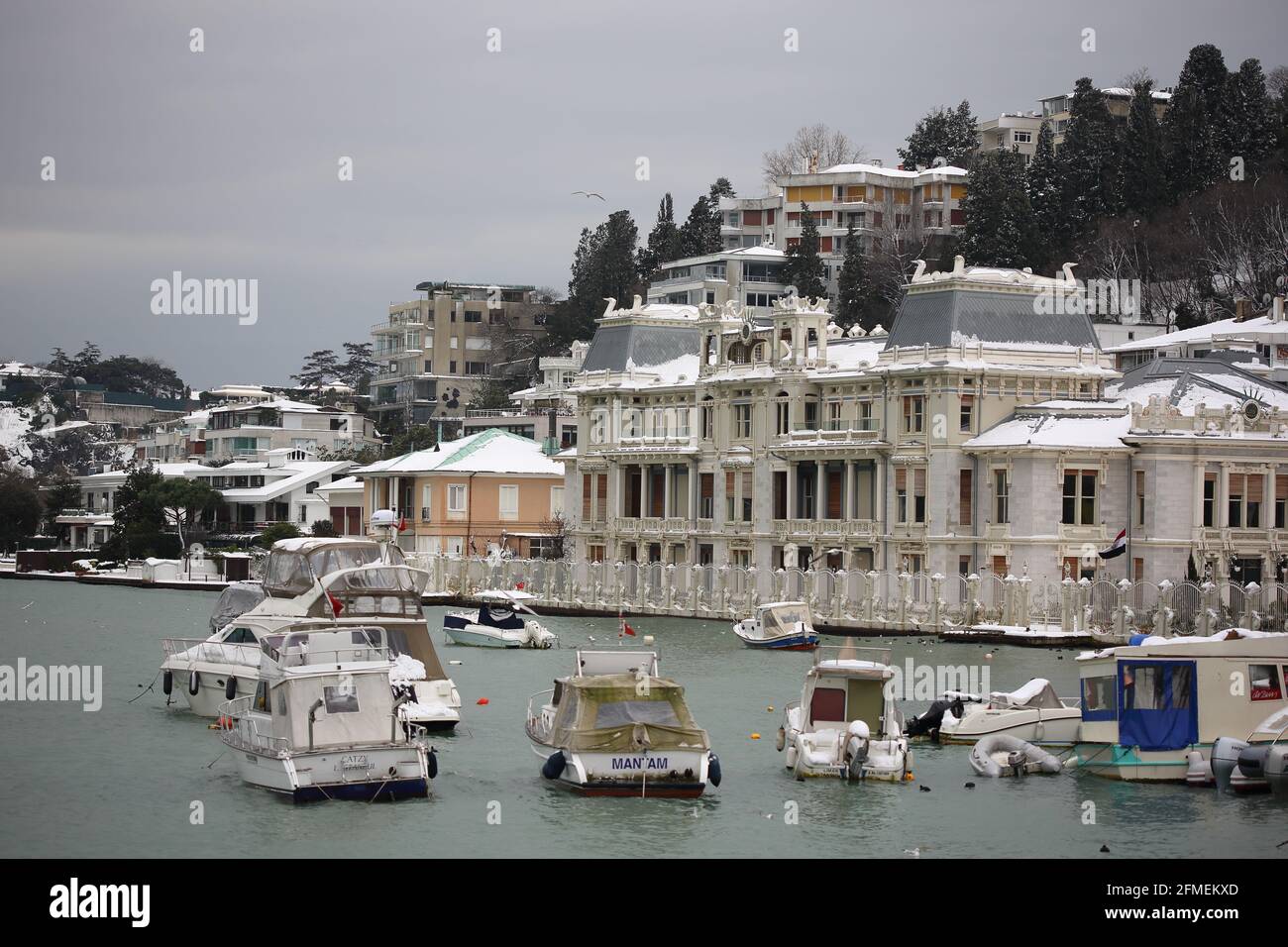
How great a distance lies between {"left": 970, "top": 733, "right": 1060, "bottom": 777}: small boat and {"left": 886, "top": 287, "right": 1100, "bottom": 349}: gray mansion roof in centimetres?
3663

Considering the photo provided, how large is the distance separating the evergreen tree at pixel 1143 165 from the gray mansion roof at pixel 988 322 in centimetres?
4007

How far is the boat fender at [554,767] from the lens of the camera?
36906mm

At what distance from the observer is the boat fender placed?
36906 millimetres

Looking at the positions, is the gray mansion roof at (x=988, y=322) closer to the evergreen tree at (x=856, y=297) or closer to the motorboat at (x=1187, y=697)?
the motorboat at (x=1187, y=697)

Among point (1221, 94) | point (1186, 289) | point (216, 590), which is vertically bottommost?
point (216, 590)

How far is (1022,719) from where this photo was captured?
140 feet

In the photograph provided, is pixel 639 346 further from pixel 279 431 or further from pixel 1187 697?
pixel 1187 697

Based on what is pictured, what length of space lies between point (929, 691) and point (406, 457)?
6226 centimetres

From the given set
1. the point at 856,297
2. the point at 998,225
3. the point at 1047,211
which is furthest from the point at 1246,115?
the point at 856,297

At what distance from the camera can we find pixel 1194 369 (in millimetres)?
75688

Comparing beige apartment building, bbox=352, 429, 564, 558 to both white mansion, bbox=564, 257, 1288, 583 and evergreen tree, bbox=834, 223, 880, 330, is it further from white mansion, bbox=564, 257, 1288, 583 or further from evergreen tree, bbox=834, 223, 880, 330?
evergreen tree, bbox=834, 223, 880, 330
